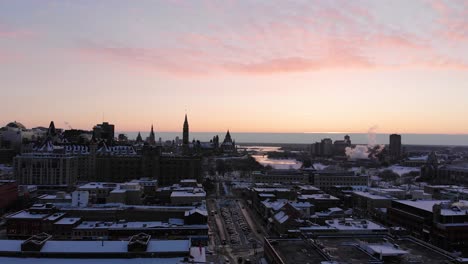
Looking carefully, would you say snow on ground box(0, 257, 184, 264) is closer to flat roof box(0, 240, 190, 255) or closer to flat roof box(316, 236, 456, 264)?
flat roof box(0, 240, 190, 255)

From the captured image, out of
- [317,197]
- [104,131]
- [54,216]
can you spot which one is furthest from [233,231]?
[104,131]

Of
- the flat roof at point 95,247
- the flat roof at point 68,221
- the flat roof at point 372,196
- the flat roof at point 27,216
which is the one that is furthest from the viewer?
the flat roof at point 372,196

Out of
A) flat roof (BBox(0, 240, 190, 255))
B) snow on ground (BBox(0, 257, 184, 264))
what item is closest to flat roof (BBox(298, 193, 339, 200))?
flat roof (BBox(0, 240, 190, 255))

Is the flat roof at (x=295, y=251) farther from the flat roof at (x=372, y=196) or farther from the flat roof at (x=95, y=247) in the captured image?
the flat roof at (x=372, y=196)

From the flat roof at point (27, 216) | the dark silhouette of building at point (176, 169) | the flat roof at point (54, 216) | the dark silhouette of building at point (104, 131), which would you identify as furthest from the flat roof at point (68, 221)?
the dark silhouette of building at point (104, 131)

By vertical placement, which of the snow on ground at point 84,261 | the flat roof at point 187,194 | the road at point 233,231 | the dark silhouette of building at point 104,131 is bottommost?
the road at point 233,231

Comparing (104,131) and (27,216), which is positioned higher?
(104,131)

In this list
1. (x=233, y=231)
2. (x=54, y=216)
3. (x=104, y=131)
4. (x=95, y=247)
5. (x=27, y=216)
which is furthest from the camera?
(x=104, y=131)

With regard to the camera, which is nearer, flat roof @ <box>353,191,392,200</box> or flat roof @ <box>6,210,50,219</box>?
flat roof @ <box>6,210,50,219</box>

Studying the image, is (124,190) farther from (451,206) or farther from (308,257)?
(451,206)

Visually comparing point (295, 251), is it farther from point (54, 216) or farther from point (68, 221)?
point (54, 216)

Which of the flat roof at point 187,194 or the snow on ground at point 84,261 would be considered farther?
the flat roof at point 187,194

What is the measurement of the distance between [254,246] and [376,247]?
19.3m

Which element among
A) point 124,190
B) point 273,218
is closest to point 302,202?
point 273,218
